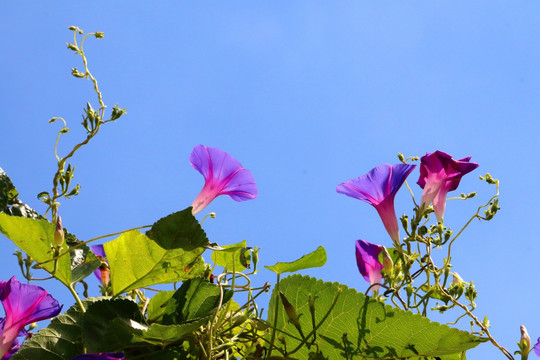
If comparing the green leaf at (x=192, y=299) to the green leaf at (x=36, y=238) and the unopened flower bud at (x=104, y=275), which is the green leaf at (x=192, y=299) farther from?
the unopened flower bud at (x=104, y=275)

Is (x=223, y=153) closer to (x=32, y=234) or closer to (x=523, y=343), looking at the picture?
(x=32, y=234)

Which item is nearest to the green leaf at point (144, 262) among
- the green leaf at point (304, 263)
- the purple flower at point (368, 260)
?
the green leaf at point (304, 263)

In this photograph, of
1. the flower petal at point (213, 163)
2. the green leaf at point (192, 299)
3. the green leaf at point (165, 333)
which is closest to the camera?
the green leaf at point (165, 333)

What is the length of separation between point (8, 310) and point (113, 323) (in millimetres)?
250

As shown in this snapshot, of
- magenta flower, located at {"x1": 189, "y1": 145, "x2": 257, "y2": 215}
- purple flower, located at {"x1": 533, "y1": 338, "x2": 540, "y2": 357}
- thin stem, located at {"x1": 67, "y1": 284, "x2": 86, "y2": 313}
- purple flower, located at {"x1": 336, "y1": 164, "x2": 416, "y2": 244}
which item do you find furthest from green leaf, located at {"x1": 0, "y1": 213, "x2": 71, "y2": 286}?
purple flower, located at {"x1": 533, "y1": 338, "x2": 540, "y2": 357}

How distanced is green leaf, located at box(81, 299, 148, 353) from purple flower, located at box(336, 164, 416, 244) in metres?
0.47

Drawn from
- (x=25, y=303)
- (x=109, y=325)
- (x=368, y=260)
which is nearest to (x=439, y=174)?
(x=368, y=260)

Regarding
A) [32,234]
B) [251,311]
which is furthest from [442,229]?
[32,234]

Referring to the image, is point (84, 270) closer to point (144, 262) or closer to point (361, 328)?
point (144, 262)

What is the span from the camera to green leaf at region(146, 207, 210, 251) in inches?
32.7

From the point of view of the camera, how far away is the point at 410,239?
104cm

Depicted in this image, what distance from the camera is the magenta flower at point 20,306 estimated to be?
0.91m

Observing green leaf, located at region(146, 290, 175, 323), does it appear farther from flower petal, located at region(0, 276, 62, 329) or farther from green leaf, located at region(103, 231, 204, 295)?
flower petal, located at region(0, 276, 62, 329)

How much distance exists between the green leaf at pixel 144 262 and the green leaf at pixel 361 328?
163 millimetres
